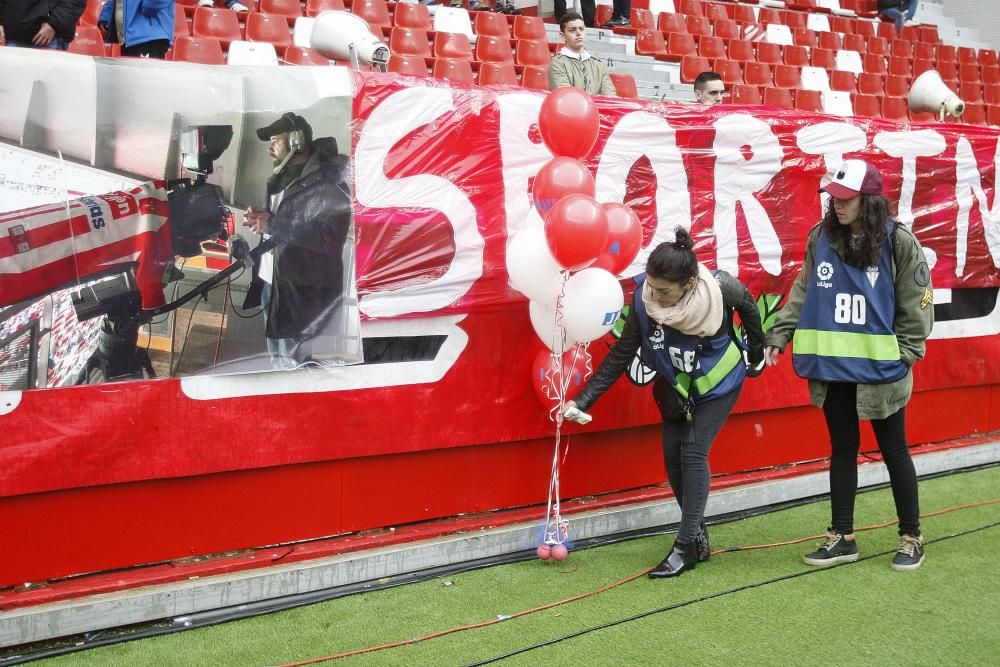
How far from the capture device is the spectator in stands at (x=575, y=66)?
20.8ft

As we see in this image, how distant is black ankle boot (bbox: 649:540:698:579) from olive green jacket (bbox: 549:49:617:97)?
3.23 meters

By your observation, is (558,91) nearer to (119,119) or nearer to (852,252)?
(852,252)

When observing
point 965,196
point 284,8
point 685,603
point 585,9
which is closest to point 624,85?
point 585,9

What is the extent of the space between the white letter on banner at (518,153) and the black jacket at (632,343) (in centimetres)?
73

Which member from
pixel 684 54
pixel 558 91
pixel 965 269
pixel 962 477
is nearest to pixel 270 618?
pixel 558 91

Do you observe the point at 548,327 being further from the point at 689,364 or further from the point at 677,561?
the point at 677,561

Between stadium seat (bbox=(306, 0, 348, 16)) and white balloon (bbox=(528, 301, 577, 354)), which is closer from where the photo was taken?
white balloon (bbox=(528, 301, 577, 354))

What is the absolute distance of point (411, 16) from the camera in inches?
390

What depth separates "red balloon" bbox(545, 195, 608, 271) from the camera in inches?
147

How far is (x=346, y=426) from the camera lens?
13.7 feet

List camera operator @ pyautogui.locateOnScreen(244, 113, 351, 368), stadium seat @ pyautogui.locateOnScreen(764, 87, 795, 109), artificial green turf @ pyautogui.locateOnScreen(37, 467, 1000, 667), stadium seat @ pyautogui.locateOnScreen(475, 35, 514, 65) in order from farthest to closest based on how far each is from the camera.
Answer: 1. stadium seat @ pyautogui.locateOnScreen(764, 87, 795, 109)
2. stadium seat @ pyautogui.locateOnScreen(475, 35, 514, 65)
3. camera operator @ pyautogui.locateOnScreen(244, 113, 351, 368)
4. artificial green turf @ pyautogui.locateOnScreen(37, 467, 1000, 667)

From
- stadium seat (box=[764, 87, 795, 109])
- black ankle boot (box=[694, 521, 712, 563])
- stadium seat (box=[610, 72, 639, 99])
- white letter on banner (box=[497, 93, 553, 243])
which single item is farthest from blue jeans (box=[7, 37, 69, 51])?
stadium seat (box=[764, 87, 795, 109])

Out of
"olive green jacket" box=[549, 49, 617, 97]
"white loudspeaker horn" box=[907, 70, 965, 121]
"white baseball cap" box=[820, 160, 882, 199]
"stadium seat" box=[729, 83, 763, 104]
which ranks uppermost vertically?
"stadium seat" box=[729, 83, 763, 104]

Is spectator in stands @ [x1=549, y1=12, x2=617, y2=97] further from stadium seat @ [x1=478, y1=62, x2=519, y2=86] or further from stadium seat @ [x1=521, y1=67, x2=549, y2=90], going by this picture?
stadium seat @ [x1=521, y1=67, x2=549, y2=90]
